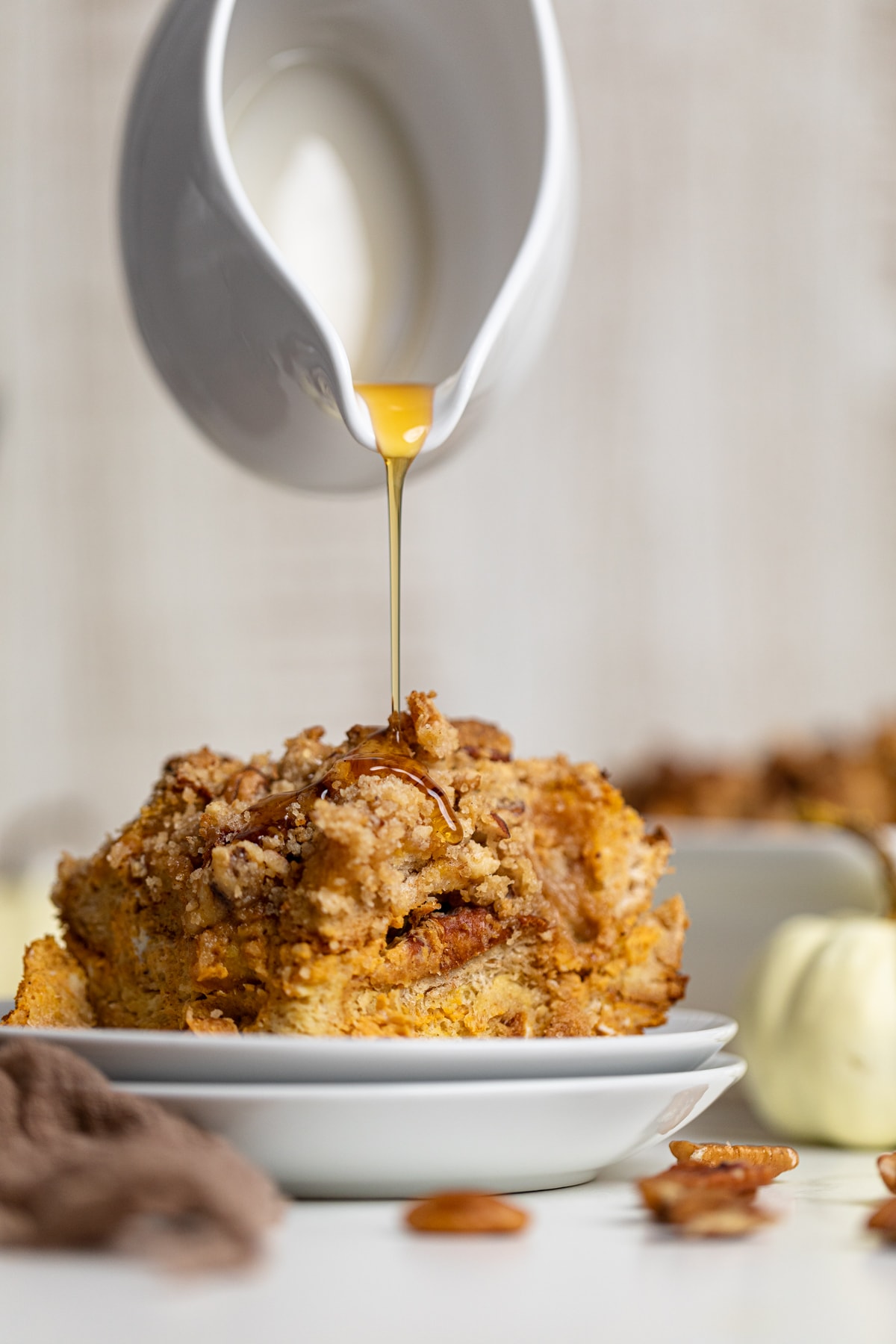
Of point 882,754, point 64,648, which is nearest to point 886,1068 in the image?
point 882,754

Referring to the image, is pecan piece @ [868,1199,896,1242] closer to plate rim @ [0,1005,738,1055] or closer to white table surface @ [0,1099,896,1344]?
white table surface @ [0,1099,896,1344]

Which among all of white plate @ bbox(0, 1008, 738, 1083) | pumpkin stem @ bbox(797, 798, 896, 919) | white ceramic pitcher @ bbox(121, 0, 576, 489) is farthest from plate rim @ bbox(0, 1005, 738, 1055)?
pumpkin stem @ bbox(797, 798, 896, 919)

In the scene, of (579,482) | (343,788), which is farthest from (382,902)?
(579,482)

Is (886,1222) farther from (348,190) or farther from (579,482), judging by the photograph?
(579,482)

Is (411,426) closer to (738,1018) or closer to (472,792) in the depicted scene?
(472,792)

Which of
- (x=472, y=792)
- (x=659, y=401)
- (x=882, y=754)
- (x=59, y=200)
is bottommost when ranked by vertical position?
(x=882, y=754)

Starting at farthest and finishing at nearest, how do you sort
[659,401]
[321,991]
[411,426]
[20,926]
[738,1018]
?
[659,401]
[20,926]
[738,1018]
[411,426]
[321,991]

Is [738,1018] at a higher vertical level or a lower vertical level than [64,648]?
lower
